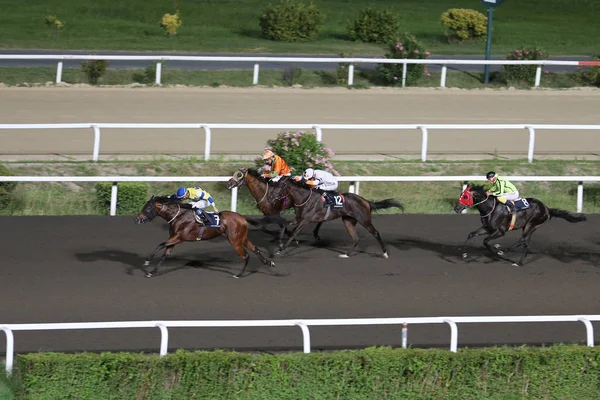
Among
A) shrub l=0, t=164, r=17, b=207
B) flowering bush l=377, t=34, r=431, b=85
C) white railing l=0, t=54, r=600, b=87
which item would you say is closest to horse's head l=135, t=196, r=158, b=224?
shrub l=0, t=164, r=17, b=207

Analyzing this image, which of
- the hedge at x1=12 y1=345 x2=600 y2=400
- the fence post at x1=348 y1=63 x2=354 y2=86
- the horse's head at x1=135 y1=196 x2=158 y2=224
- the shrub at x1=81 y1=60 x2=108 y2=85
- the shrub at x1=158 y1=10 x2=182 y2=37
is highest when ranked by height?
the shrub at x1=158 y1=10 x2=182 y2=37

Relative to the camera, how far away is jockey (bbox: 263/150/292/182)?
11.6 metres

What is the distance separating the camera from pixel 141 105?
17781mm

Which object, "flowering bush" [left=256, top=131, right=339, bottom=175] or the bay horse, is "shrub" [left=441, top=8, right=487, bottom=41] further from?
the bay horse

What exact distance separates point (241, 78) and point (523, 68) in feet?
17.0

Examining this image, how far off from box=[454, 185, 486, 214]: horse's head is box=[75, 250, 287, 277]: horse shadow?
191 centimetres

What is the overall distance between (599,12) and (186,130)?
20.5m

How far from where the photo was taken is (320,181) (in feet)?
38.7

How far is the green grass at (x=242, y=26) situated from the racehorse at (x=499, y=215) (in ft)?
45.3

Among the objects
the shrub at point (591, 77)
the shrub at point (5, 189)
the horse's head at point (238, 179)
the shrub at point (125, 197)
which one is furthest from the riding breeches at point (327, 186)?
the shrub at point (591, 77)

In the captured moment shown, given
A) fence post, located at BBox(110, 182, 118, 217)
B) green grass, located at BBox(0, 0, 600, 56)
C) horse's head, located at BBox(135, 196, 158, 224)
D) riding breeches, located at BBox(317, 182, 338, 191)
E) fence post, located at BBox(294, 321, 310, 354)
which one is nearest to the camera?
fence post, located at BBox(294, 321, 310, 354)

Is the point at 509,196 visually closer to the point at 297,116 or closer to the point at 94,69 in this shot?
the point at 297,116

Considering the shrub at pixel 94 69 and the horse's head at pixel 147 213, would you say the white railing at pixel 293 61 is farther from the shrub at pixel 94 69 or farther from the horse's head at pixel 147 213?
the horse's head at pixel 147 213

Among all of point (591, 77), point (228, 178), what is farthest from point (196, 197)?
point (591, 77)
